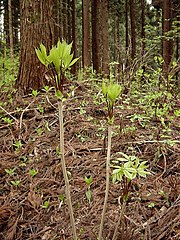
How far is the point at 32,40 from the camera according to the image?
5090mm

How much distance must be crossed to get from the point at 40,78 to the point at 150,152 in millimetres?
2610

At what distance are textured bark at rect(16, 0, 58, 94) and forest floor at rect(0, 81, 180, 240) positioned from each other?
2.20 ft

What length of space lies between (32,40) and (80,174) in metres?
2.91

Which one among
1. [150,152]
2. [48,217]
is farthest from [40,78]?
[48,217]

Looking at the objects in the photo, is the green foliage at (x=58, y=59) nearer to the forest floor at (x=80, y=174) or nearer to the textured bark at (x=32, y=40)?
the forest floor at (x=80, y=174)

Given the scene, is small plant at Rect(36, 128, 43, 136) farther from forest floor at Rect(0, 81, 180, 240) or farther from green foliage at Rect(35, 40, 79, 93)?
green foliage at Rect(35, 40, 79, 93)

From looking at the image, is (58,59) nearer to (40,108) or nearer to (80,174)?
(80,174)

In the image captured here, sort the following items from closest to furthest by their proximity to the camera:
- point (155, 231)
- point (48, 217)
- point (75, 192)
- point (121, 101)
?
point (155, 231) → point (48, 217) → point (75, 192) → point (121, 101)

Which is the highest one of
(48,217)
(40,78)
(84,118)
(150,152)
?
(40,78)

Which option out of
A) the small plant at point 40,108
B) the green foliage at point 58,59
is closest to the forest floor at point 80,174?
the small plant at point 40,108


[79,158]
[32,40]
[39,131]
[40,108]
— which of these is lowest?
[79,158]

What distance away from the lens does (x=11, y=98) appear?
4785 mm

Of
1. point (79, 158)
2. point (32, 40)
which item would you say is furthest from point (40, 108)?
point (32, 40)

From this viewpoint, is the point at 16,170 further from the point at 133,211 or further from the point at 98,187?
the point at 133,211
